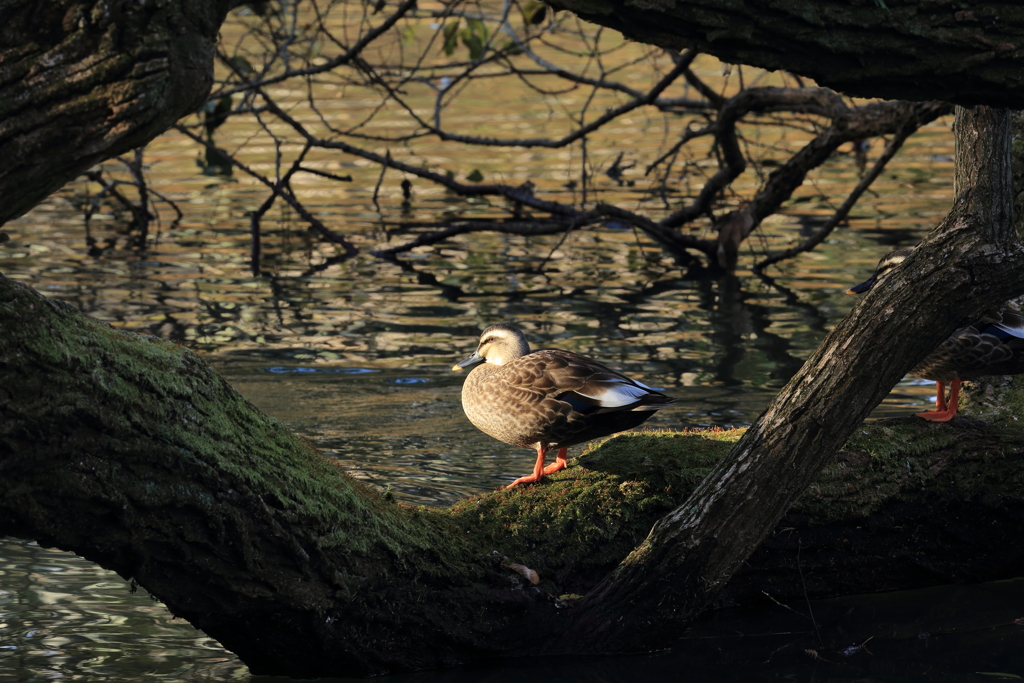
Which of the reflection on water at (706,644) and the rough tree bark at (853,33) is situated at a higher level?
the rough tree bark at (853,33)

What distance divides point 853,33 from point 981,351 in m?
2.20

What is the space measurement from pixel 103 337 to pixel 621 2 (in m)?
1.76

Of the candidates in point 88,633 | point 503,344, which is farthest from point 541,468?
point 88,633

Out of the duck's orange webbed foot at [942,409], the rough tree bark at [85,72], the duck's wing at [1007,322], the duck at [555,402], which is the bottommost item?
the duck's orange webbed foot at [942,409]

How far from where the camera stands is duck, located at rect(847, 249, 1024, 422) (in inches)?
182

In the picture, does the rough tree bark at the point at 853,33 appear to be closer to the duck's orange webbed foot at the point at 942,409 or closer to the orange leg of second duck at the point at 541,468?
the orange leg of second duck at the point at 541,468

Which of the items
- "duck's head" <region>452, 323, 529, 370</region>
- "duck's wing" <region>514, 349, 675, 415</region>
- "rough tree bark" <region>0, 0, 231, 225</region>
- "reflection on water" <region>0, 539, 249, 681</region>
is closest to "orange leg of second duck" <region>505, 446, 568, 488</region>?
"duck's wing" <region>514, 349, 675, 415</region>

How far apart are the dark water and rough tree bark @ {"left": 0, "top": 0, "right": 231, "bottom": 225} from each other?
7.14ft

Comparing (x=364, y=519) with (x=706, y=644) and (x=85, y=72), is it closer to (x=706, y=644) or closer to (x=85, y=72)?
(x=706, y=644)

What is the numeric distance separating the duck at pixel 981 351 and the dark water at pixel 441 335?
3.04 feet

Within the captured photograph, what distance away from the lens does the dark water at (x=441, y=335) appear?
4.13 metres

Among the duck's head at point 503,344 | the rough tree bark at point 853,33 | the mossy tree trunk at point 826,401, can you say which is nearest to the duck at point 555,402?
the duck's head at point 503,344

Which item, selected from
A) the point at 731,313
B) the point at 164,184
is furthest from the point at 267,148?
the point at 731,313

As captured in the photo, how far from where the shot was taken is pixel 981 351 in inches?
183
